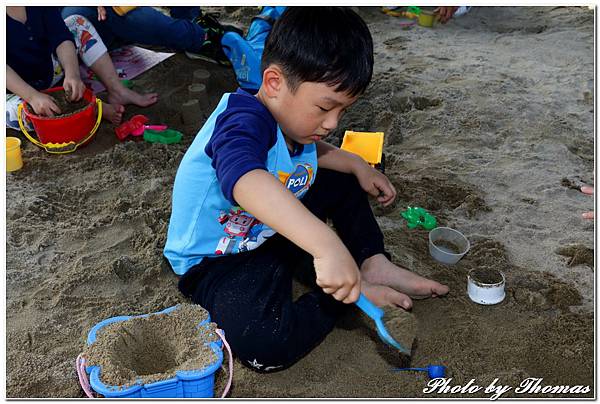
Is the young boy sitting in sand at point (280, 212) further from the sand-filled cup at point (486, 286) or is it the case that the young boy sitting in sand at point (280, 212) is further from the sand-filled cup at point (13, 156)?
the sand-filled cup at point (13, 156)

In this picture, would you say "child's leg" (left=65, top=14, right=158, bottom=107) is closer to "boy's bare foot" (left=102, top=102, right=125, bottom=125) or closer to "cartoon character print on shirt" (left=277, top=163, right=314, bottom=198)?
"boy's bare foot" (left=102, top=102, right=125, bottom=125)

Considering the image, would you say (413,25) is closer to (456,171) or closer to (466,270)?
(456,171)

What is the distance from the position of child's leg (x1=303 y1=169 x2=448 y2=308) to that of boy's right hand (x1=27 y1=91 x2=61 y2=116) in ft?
3.96

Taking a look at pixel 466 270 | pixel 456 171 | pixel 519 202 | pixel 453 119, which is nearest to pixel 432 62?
pixel 453 119

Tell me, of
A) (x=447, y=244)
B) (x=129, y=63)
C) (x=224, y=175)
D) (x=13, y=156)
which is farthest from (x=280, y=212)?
(x=129, y=63)

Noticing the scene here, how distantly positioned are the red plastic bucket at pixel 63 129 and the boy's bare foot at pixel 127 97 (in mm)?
305

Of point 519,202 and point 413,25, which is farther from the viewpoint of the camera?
point 413,25

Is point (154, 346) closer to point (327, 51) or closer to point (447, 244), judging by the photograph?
point (327, 51)

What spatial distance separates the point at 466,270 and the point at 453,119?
97cm

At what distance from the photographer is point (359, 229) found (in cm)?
169

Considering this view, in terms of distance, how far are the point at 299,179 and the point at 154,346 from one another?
55 centimetres

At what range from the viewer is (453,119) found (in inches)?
97.6

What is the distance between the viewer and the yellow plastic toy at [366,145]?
203cm

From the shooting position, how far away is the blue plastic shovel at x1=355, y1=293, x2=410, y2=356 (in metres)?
1.27
